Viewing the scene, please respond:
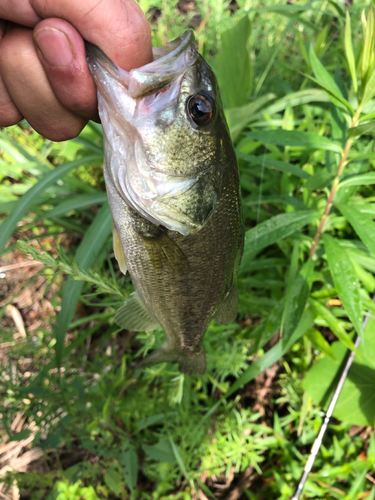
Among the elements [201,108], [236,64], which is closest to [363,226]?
[201,108]

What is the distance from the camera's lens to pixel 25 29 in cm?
101

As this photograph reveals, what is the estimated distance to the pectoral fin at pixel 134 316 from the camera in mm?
1266

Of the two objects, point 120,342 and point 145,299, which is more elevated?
point 145,299

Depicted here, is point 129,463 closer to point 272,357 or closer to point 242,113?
point 272,357

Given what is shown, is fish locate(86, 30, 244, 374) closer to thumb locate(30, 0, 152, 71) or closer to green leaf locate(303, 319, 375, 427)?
thumb locate(30, 0, 152, 71)

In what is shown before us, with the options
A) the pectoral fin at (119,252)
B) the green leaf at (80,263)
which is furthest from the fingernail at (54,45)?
the green leaf at (80,263)

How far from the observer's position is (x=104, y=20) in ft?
2.92

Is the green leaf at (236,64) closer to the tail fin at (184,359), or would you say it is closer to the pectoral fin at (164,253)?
the pectoral fin at (164,253)

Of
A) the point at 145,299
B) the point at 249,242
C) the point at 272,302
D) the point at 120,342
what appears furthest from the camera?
the point at 120,342

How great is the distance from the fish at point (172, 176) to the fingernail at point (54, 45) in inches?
2.7

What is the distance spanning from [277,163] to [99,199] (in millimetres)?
1216

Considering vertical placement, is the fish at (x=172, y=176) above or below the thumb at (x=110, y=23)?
below

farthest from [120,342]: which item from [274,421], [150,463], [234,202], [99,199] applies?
[234,202]

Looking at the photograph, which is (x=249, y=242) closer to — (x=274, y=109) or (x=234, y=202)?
(x=234, y=202)
